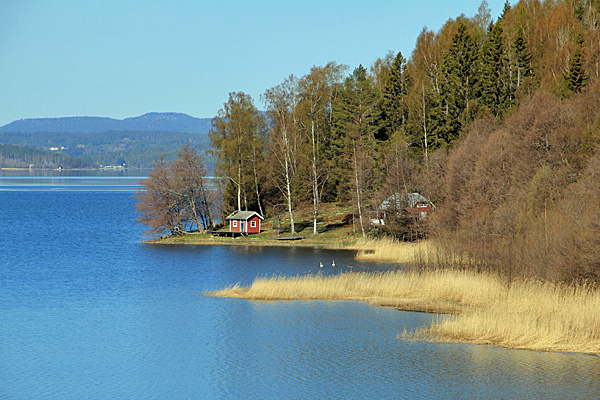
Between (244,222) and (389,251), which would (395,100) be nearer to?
(244,222)

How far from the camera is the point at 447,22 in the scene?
109 m

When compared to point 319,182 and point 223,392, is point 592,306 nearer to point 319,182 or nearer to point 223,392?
point 223,392

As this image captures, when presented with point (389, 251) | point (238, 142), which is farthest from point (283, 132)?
point (389, 251)

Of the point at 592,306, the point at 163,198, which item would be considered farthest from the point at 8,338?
the point at 163,198

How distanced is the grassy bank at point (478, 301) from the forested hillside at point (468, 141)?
5.84 ft

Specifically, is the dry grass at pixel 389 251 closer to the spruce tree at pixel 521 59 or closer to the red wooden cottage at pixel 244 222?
the red wooden cottage at pixel 244 222

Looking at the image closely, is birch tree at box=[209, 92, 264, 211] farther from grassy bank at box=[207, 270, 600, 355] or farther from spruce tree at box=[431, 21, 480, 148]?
grassy bank at box=[207, 270, 600, 355]

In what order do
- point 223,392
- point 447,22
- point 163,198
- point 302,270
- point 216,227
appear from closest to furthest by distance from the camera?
1. point 223,392
2. point 302,270
3. point 163,198
4. point 216,227
5. point 447,22

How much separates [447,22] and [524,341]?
93508mm

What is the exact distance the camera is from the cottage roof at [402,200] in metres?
59.0

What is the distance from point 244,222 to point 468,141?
27.9 m

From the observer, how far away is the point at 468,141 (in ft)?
190

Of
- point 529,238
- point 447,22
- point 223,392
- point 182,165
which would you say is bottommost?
point 223,392

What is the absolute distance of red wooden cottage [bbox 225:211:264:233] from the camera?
7219cm
